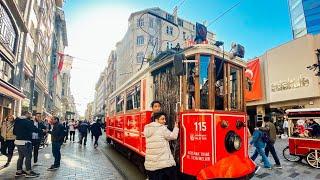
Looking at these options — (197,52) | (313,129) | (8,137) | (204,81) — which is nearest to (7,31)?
(8,137)

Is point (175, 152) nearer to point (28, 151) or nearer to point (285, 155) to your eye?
point (28, 151)

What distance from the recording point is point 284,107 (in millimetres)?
25891

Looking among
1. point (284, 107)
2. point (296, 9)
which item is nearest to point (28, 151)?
point (284, 107)

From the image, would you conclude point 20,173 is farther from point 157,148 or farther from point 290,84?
point 290,84

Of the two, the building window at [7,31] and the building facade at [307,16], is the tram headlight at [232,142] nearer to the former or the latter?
the building window at [7,31]

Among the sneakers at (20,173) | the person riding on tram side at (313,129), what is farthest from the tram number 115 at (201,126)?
the person riding on tram side at (313,129)

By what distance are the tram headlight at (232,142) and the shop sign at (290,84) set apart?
1940cm

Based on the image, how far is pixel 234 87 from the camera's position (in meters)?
6.74

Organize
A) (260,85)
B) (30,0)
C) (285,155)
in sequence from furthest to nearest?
(260,85) < (30,0) < (285,155)

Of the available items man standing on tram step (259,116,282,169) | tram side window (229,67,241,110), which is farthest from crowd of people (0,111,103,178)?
man standing on tram step (259,116,282,169)

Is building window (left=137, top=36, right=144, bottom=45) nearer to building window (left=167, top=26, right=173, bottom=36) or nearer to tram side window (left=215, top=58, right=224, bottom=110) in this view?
building window (left=167, top=26, right=173, bottom=36)

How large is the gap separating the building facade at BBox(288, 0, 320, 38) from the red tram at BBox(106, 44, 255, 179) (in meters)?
59.2

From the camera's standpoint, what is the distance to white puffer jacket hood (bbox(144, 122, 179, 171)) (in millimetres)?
4457

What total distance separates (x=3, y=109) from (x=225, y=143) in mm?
15476
